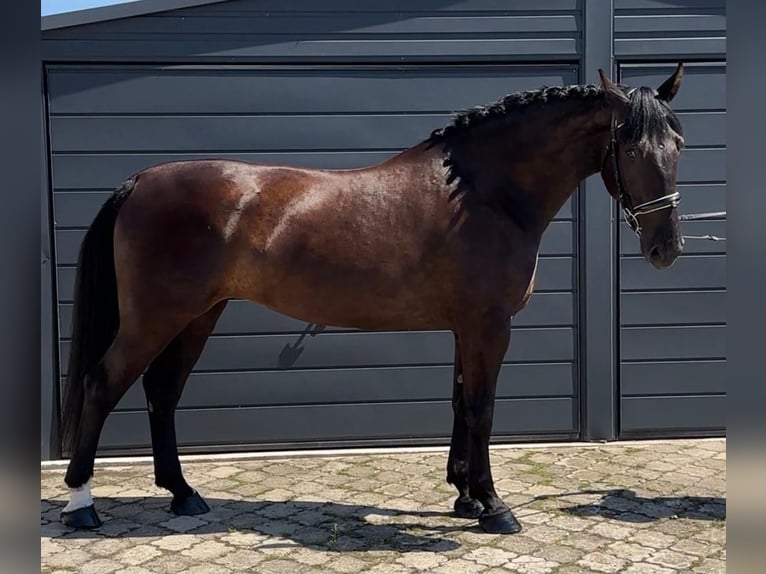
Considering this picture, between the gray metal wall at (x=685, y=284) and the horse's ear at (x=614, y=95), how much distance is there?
1.94m

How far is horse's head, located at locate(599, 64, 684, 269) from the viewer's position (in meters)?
3.19

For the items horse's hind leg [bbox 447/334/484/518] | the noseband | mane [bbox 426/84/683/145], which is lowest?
horse's hind leg [bbox 447/334/484/518]

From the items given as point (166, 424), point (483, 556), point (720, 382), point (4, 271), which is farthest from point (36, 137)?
point (720, 382)

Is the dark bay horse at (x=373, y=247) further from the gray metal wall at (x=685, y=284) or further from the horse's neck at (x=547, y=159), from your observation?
the gray metal wall at (x=685, y=284)

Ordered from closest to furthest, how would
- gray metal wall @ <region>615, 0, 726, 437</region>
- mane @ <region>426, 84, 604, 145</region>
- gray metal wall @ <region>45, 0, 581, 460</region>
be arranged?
mane @ <region>426, 84, 604, 145</region> < gray metal wall @ <region>45, 0, 581, 460</region> < gray metal wall @ <region>615, 0, 726, 437</region>

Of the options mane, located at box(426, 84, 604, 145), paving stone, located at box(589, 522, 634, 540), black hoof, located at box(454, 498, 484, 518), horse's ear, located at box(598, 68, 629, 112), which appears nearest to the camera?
horse's ear, located at box(598, 68, 629, 112)

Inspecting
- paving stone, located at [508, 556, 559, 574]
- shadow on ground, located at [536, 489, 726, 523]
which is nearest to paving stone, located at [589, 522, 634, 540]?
shadow on ground, located at [536, 489, 726, 523]

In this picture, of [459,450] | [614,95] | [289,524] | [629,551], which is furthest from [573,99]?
[289,524]

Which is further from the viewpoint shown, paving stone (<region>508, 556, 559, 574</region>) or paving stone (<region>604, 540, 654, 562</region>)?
paving stone (<region>604, 540, 654, 562</region>)

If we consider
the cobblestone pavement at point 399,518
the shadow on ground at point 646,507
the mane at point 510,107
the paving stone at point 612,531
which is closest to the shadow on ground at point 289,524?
the cobblestone pavement at point 399,518

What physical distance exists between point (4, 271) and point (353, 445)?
14.4 ft

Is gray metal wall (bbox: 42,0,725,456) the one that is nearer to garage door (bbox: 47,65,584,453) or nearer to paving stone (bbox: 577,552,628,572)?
garage door (bbox: 47,65,584,453)

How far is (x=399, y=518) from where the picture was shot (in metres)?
3.68

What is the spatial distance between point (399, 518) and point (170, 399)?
1356 mm
